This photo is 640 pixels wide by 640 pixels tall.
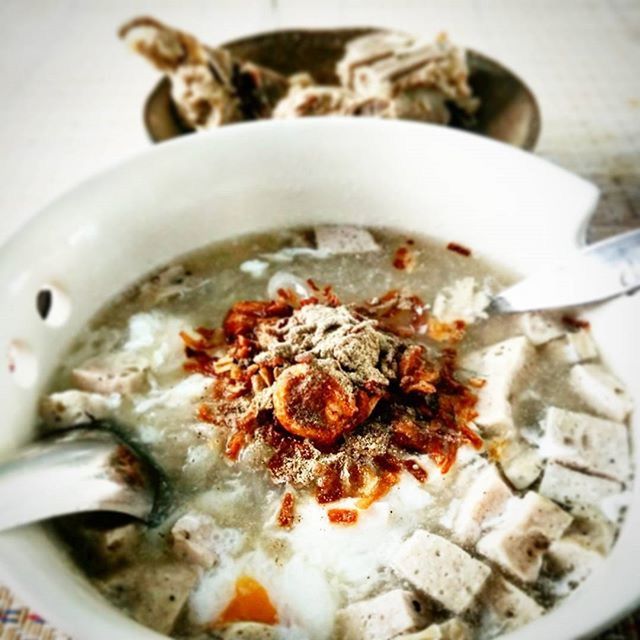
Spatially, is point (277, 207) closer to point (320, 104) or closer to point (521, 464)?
point (320, 104)

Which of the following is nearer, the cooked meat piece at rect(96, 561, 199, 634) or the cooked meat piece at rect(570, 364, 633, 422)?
the cooked meat piece at rect(96, 561, 199, 634)

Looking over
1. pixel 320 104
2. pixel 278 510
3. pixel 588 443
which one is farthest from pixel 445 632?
pixel 320 104

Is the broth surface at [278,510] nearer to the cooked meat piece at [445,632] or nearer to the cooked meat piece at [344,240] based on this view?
the cooked meat piece at [445,632]

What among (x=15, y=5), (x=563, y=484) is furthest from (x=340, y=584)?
(x=15, y=5)

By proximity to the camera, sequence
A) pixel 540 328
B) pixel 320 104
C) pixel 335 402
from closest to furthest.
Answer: pixel 335 402, pixel 540 328, pixel 320 104

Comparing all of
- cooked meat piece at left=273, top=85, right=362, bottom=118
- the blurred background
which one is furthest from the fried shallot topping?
the blurred background

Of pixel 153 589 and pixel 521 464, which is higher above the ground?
pixel 521 464

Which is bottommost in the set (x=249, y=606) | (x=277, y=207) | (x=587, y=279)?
(x=249, y=606)

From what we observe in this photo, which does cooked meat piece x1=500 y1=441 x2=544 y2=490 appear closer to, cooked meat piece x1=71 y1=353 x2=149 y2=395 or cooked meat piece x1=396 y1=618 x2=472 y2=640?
cooked meat piece x1=396 y1=618 x2=472 y2=640
